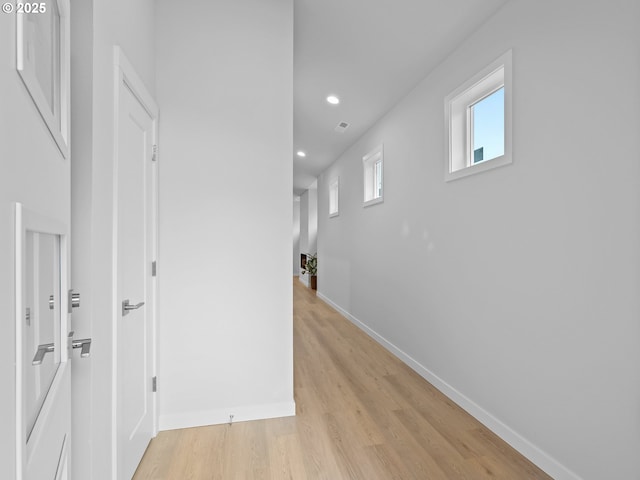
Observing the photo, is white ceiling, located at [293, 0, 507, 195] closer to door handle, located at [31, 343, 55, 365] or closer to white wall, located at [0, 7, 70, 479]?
white wall, located at [0, 7, 70, 479]

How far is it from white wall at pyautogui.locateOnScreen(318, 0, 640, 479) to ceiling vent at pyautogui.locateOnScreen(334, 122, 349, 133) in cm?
153

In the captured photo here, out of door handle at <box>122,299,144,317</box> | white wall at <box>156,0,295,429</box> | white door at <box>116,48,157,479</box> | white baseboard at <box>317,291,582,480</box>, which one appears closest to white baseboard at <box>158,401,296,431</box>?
white wall at <box>156,0,295,429</box>

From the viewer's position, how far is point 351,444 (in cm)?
201

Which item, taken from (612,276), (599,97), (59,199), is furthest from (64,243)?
(599,97)

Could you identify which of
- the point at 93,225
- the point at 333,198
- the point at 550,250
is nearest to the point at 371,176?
the point at 333,198

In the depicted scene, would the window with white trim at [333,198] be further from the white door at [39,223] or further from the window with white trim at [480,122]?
the white door at [39,223]

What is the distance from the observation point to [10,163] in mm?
423

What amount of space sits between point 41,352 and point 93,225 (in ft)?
2.34

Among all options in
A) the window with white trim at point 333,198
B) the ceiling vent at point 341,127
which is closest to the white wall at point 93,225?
the ceiling vent at point 341,127

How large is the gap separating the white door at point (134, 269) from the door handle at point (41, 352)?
82cm

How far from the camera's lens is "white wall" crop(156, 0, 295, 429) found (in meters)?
2.16

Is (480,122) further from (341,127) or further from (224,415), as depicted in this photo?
(224,415)

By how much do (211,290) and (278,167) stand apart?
964 mm

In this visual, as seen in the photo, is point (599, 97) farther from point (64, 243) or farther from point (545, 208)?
point (64, 243)
